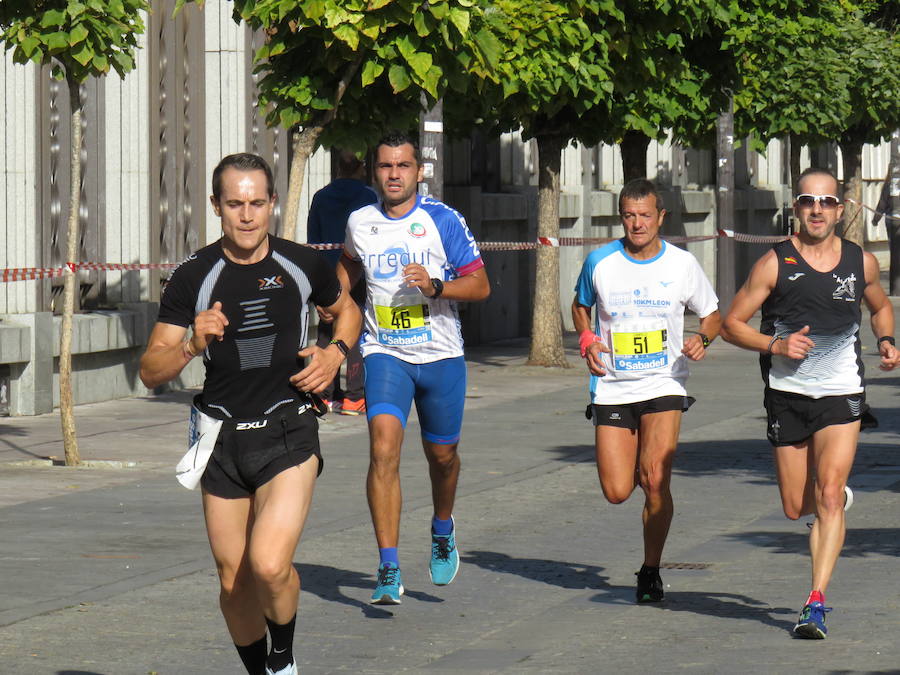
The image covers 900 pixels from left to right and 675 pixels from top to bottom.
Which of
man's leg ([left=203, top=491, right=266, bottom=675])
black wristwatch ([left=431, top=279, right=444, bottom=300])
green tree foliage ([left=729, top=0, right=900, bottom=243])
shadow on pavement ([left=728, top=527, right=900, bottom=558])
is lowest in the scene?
shadow on pavement ([left=728, top=527, right=900, bottom=558])

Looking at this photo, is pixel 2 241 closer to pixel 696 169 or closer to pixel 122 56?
pixel 122 56

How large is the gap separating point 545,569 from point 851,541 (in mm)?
1640

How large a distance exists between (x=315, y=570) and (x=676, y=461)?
482 centimetres

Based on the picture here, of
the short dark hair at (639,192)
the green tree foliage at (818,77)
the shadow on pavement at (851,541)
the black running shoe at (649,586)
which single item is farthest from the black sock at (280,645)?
the green tree foliage at (818,77)

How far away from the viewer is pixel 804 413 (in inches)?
303

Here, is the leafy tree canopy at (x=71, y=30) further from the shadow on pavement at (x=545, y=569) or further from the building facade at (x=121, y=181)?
the shadow on pavement at (x=545, y=569)

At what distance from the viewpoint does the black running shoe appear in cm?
804

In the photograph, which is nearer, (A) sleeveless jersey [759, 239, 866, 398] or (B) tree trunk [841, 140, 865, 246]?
(A) sleeveless jersey [759, 239, 866, 398]

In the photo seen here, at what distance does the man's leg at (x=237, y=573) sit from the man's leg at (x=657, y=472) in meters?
2.54

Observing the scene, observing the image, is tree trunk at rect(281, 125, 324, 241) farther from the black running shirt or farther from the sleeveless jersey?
the black running shirt

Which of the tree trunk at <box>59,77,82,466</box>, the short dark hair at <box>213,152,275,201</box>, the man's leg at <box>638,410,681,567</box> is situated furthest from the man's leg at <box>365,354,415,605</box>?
the tree trunk at <box>59,77,82,466</box>

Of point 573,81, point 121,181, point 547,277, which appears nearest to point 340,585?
point 121,181

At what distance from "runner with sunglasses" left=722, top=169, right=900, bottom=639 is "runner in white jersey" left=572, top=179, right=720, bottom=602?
0.39 metres

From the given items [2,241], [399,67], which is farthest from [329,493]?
[2,241]
